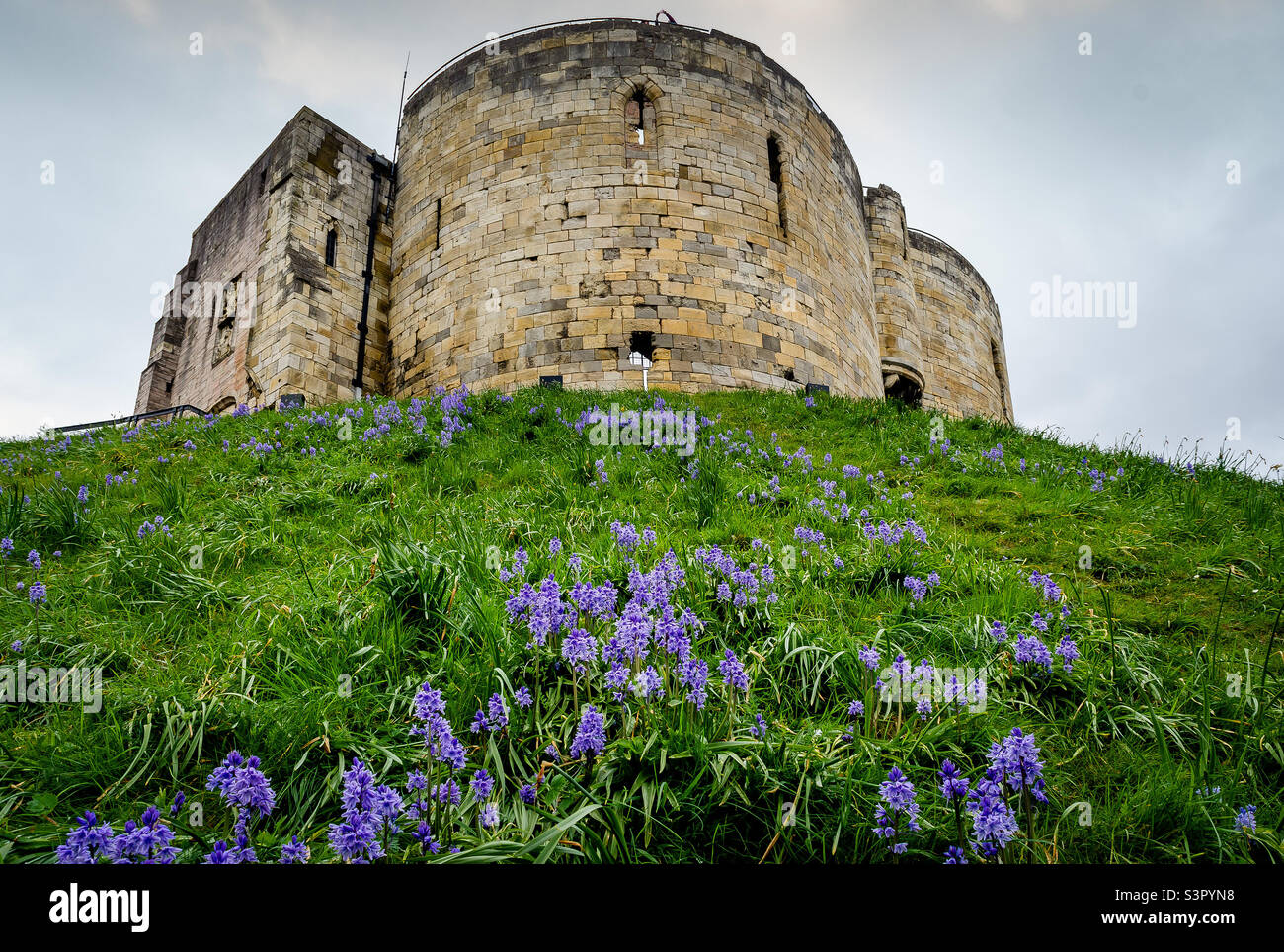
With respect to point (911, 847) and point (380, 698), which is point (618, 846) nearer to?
point (911, 847)

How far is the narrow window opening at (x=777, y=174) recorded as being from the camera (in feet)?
43.3

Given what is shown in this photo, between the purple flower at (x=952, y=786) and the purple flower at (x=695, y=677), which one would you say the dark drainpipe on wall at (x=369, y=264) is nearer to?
the purple flower at (x=695, y=677)

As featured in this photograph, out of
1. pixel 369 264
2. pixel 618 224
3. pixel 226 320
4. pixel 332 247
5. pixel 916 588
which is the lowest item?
pixel 916 588

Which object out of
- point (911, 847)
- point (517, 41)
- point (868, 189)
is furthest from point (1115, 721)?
point (868, 189)

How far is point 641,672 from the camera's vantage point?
291cm

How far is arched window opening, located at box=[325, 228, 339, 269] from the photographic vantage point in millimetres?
13906

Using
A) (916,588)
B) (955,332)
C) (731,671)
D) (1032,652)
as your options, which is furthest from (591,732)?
(955,332)

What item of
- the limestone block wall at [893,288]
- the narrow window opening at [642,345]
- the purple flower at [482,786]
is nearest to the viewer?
the purple flower at [482,786]

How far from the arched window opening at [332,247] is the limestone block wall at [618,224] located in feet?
3.60

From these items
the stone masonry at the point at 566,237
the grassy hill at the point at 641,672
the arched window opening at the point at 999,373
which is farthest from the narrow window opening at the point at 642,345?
the arched window opening at the point at 999,373

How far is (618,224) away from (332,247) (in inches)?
217

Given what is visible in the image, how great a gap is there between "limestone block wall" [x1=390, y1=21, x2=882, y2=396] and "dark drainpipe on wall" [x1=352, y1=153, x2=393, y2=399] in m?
0.49

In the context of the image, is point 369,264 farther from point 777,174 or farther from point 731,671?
point 731,671

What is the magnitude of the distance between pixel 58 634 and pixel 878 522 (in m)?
4.80
